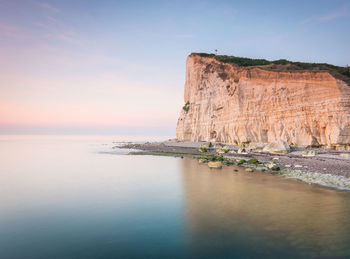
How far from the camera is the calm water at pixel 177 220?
588 cm

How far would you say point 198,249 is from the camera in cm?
591

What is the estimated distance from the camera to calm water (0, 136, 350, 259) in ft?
19.3

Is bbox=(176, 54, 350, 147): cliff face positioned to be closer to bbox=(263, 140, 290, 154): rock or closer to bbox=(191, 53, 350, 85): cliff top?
bbox=(191, 53, 350, 85): cliff top

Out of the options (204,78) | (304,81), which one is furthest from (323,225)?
(204,78)

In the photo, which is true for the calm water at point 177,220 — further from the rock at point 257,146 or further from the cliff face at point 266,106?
the rock at point 257,146

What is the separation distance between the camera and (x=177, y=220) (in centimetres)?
812

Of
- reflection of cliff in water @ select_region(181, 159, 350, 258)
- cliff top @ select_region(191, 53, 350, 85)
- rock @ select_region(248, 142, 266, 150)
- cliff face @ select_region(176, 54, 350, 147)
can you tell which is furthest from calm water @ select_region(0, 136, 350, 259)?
cliff top @ select_region(191, 53, 350, 85)

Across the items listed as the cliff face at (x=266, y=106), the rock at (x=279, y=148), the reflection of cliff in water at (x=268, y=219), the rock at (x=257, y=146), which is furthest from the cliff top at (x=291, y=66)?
the reflection of cliff in water at (x=268, y=219)

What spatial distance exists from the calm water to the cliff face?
62.1ft

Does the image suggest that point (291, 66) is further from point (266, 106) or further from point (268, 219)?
point (268, 219)

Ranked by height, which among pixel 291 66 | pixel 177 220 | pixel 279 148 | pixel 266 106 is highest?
pixel 291 66

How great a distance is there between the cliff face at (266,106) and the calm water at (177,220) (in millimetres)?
18940

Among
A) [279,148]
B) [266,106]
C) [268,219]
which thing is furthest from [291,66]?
[268,219]

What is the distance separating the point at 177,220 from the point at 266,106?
31.5 meters
